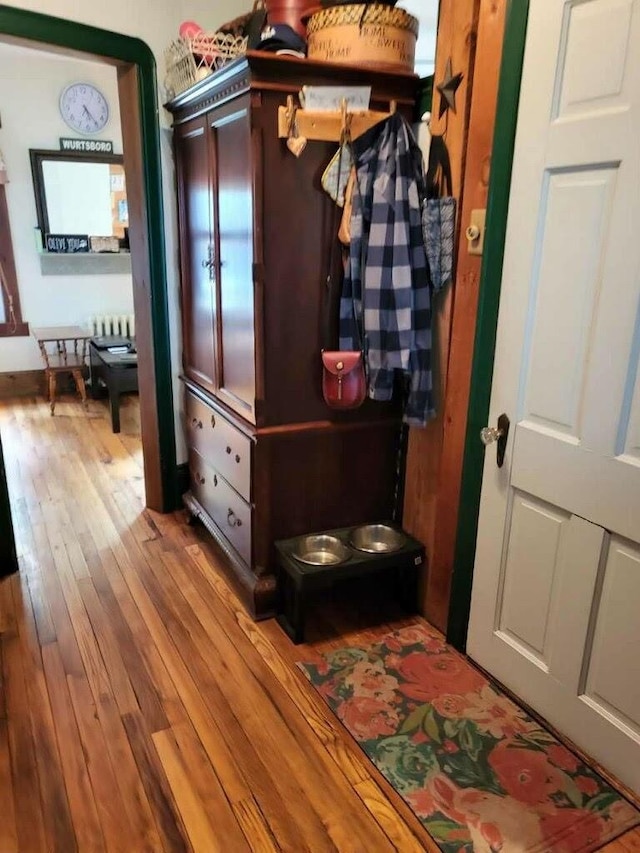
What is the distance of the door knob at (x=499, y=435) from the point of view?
6.00ft

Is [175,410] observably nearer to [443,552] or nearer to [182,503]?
[182,503]

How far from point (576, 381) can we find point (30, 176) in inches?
190

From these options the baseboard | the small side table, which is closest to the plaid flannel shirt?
the small side table

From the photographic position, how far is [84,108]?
4.98m

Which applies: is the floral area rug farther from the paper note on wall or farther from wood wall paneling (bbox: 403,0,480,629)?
the paper note on wall

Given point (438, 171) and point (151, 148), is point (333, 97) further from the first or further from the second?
point (151, 148)

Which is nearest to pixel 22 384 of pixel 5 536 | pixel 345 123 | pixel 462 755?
pixel 5 536

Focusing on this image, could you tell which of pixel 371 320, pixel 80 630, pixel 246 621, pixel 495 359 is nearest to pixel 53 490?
pixel 80 630

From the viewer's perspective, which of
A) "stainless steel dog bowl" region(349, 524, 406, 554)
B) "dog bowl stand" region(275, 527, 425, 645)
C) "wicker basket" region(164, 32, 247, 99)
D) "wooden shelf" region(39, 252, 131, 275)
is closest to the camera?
"dog bowl stand" region(275, 527, 425, 645)

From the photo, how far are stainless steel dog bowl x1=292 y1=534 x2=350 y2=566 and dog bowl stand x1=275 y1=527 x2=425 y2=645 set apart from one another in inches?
0.8

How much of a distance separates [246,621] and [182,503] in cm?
105

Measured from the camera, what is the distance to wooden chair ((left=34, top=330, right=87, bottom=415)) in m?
4.92

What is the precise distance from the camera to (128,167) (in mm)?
2805

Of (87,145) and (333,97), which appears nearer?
(333,97)
